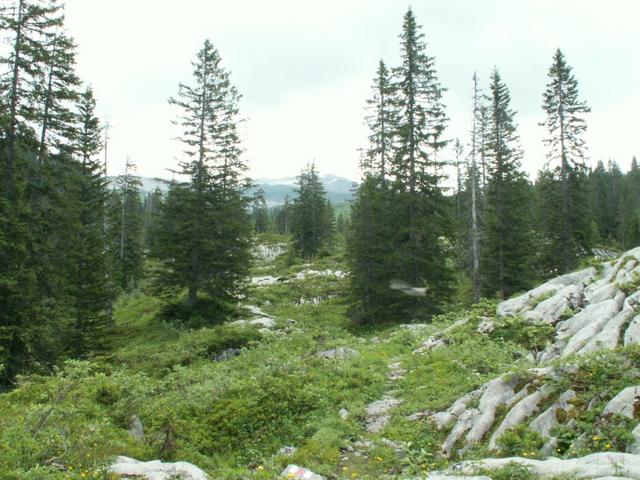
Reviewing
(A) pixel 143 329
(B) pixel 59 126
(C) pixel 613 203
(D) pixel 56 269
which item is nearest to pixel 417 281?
(A) pixel 143 329

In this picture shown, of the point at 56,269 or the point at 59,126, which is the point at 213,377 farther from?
the point at 59,126

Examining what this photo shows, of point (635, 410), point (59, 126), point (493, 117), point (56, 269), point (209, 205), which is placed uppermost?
point (493, 117)

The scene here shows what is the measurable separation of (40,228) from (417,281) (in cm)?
Answer: 1810

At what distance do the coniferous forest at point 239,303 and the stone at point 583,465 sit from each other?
1.17 feet

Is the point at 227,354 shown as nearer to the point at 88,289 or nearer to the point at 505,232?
the point at 88,289

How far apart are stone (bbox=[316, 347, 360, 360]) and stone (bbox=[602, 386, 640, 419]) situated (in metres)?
8.17

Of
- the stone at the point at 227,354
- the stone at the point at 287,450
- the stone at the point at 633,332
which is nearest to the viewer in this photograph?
the stone at the point at 287,450

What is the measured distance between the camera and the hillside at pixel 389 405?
22.2 ft

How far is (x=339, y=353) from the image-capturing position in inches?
583

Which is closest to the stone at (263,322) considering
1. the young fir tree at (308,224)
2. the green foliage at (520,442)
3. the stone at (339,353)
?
the stone at (339,353)

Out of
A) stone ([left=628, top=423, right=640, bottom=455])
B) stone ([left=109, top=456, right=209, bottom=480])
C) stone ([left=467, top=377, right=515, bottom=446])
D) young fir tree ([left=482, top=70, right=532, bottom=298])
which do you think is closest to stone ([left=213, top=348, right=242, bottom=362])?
stone ([left=109, top=456, right=209, bottom=480])

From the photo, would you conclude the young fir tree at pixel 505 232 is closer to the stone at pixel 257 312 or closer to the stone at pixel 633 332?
the stone at pixel 257 312

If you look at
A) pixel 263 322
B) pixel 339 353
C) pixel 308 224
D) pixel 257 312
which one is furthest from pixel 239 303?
pixel 308 224

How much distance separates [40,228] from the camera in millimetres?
17547
